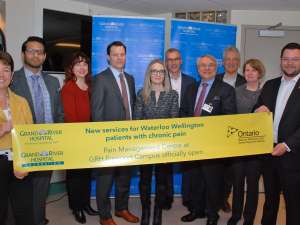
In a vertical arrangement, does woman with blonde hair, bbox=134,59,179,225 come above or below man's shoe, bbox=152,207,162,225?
above

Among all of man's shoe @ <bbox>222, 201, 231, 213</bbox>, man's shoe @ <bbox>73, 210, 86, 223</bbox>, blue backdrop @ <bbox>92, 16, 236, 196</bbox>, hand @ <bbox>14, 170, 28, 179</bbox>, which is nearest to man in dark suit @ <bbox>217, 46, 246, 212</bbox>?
man's shoe @ <bbox>222, 201, 231, 213</bbox>

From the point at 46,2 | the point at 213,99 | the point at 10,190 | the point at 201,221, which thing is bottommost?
the point at 201,221

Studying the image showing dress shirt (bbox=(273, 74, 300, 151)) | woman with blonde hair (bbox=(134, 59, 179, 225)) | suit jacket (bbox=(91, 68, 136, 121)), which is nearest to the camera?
dress shirt (bbox=(273, 74, 300, 151))

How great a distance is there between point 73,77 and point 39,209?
1.32 metres

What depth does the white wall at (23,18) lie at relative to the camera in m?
4.12

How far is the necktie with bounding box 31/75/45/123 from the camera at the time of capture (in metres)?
2.81

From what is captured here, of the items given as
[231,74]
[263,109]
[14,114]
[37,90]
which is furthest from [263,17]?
[14,114]

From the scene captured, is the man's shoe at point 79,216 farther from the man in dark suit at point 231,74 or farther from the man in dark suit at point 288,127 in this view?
the man in dark suit at point 288,127

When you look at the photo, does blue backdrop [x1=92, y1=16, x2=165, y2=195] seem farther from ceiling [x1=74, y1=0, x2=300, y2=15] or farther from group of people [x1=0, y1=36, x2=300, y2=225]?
ceiling [x1=74, y1=0, x2=300, y2=15]

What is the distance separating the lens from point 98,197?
3.31 m

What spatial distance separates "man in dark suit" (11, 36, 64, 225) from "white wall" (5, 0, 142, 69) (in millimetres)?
1521

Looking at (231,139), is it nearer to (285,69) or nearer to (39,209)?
(285,69)

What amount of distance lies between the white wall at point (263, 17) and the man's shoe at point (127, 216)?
12.3 ft

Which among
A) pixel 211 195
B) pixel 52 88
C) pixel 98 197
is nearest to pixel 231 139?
pixel 211 195
